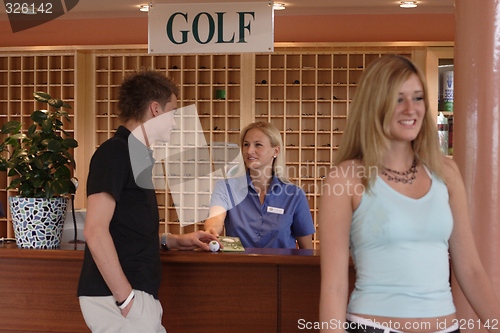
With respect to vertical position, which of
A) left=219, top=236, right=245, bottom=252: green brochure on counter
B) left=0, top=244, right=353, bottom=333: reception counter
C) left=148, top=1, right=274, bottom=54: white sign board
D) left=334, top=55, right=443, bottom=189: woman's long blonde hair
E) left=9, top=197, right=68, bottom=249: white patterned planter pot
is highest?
left=148, top=1, right=274, bottom=54: white sign board

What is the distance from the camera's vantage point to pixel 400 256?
1.82 m

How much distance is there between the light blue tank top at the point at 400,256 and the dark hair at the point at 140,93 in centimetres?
113

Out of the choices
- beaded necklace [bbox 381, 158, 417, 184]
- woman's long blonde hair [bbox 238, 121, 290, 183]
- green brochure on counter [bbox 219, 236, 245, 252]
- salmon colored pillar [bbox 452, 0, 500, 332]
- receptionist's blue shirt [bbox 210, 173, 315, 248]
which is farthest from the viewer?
woman's long blonde hair [bbox 238, 121, 290, 183]

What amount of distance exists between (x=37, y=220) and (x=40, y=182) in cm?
18

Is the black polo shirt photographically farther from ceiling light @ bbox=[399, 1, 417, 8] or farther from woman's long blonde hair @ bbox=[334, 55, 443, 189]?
ceiling light @ bbox=[399, 1, 417, 8]

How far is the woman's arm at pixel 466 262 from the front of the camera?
76.9 inches

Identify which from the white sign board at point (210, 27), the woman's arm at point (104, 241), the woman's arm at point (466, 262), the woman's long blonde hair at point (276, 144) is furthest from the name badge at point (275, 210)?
the woman's arm at point (466, 262)

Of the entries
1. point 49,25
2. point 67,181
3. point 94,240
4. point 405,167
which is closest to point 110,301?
point 94,240

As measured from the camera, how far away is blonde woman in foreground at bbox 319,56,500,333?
182 cm

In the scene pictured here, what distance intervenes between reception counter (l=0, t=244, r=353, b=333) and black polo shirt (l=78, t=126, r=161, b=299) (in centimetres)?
54

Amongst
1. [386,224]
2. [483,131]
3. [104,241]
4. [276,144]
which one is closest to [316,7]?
[276,144]

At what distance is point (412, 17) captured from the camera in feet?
24.9

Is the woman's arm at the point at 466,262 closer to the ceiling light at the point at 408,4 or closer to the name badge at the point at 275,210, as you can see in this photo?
the name badge at the point at 275,210

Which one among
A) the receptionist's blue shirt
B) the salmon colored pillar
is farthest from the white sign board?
the salmon colored pillar
